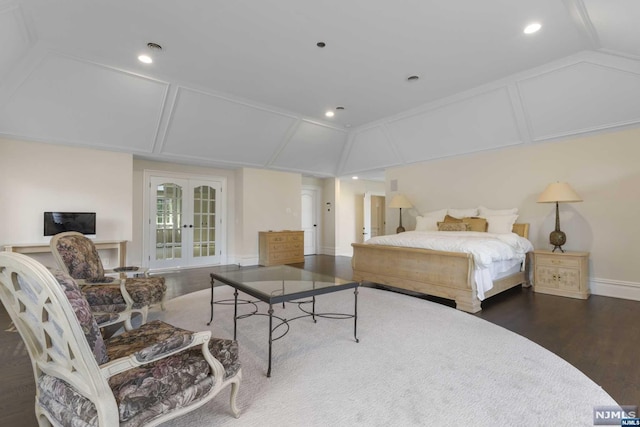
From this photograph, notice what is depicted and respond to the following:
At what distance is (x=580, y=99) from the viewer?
408cm

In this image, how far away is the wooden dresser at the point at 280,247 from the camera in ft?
22.7

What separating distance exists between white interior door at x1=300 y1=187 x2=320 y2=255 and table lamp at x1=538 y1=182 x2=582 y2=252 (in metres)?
5.86

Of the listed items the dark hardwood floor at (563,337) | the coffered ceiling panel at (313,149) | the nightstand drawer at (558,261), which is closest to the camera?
the dark hardwood floor at (563,337)

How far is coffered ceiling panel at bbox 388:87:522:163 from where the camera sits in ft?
15.4

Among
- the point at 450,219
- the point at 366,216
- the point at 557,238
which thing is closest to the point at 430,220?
the point at 450,219

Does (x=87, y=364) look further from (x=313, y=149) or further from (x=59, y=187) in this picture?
(x=313, y=149)

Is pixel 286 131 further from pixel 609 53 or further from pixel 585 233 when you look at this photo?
pixel 585 233

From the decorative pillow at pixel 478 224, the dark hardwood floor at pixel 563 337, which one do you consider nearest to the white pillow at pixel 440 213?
the decorative pillow at pixel 478 224

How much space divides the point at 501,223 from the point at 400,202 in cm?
202

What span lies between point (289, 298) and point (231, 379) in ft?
2.45

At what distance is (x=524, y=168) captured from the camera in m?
5.11

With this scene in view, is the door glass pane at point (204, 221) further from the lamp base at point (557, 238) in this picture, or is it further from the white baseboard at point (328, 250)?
the lamp base at point (557, 238)

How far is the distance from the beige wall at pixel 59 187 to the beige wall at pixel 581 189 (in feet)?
21.1

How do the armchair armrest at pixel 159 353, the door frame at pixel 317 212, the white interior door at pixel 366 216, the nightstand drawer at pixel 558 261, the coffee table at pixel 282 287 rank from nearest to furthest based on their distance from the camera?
the armchair armrest at pixel 159 353, the coffee table at pixel 282 287, the nightstand drawer at pixel 558 261, the door frame at pixel 317 212, the white interior door at pixel 366 216
